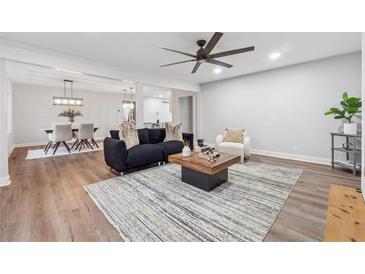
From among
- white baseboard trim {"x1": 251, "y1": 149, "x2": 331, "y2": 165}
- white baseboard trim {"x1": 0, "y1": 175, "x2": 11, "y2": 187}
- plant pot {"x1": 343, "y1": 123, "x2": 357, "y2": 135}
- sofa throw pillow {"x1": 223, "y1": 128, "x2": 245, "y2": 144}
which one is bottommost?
white baseboard trim {"x1": 0, "y1": 175, "x2": 11, "y2": 187}

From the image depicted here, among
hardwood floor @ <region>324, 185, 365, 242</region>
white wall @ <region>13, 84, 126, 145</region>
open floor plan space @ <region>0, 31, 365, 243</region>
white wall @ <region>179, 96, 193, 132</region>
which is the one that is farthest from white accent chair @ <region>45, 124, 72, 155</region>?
hardwood floor @ <region>324, 185, 365, 242</region>

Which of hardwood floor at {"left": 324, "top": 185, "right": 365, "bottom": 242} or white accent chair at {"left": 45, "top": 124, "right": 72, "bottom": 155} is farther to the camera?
white accent chair at {"left": 45, "top": 124, "right": 72, "bottom": 155}

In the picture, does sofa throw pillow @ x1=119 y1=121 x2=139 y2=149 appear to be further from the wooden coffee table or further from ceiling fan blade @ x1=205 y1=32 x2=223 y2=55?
ceiling fan blade @ x1=205 y1=32 x2=223 y2=55

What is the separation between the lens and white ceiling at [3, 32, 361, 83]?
104 inches

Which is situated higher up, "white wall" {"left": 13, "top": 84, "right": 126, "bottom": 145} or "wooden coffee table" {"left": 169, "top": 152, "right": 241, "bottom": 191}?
"white wall" {"left": 13, "top": 84, "right": 126, "bottom": 145}

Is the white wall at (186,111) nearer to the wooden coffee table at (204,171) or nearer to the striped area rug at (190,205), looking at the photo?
the striped area rug at (190,205)

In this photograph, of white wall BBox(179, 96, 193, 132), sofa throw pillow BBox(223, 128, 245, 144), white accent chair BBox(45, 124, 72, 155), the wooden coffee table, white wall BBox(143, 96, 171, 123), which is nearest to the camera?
the wooden coffee table

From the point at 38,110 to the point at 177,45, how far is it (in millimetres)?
6997

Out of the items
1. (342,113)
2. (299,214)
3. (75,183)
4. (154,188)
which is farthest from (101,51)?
(342,113)

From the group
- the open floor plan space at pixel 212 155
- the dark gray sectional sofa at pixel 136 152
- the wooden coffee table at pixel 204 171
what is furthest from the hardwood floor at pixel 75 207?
the wooden coffee table at pixel 204 171

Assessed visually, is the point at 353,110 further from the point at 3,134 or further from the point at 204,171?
the point at 3,134

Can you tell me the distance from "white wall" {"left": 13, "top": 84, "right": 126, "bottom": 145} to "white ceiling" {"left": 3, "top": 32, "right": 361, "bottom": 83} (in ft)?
15.9

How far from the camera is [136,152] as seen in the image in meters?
3.28
